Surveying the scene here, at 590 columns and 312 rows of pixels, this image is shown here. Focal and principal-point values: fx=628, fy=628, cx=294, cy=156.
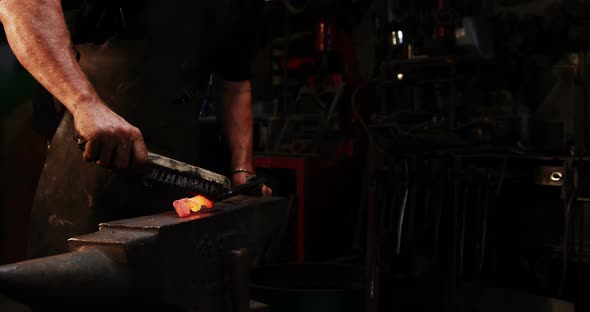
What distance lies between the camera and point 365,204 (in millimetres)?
4062

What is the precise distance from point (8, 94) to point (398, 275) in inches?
76.9

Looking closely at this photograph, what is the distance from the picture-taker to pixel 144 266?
46.4 inches

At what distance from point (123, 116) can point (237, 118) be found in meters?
0.55

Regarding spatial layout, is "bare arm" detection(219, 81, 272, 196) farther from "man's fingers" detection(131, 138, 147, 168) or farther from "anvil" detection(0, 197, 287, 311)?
"man's fingers" detection(131, 138, 147, 168)

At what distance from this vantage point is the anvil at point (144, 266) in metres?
1.05

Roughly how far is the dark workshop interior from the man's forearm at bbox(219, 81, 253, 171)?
0.5 inches

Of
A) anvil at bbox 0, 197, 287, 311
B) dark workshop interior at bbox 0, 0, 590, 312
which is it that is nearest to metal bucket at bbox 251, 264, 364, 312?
dark workshop interior at bbox 0, 0, 590, 312

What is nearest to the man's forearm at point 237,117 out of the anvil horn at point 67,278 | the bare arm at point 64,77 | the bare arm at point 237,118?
the bare arm at point 237,118

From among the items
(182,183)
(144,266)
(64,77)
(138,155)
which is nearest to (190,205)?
(182,183)

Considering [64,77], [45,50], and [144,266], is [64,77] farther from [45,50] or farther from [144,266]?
[144,266]

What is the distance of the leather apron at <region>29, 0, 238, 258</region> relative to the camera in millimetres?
1769

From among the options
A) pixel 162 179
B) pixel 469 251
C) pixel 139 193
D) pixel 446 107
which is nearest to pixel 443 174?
pixel 469 251

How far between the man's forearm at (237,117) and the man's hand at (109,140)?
878 mm

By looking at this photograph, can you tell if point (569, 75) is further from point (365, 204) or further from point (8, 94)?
point (8, 94)
